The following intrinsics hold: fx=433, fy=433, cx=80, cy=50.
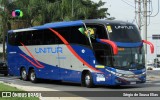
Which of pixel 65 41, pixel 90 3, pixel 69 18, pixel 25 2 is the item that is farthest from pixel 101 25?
pixel 90 3

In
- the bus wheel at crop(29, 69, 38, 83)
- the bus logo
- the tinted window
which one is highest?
the tinted window

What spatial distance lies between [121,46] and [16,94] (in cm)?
898

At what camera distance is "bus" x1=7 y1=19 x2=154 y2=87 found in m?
23.0

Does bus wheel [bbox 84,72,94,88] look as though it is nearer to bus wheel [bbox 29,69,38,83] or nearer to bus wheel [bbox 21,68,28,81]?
bus wheel [bbox 29,69,38,83]

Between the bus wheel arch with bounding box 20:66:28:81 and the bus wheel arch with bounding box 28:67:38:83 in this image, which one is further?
the bus wheel arch with bounding box 20:66:28:81

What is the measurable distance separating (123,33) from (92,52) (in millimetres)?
1986

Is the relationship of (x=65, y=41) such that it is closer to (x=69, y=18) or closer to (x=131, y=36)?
(x=131, y=36)

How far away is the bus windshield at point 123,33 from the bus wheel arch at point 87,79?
8.37 ft

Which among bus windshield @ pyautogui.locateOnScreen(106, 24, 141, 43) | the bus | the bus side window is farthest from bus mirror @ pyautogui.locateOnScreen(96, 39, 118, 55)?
the bus side window

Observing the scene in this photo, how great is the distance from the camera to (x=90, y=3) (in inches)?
2499

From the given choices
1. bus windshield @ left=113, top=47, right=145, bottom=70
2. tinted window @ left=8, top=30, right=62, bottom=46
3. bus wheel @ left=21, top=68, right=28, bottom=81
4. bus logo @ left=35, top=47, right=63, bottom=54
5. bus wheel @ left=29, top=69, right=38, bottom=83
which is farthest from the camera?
bus wheel @ left=21, top=68, right=28, bottom=81

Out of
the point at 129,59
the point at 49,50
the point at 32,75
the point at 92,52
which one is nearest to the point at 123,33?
the point at 129,59

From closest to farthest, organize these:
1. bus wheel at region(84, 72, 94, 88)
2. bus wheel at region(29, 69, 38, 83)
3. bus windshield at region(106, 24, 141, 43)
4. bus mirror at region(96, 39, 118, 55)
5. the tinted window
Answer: bus mirror at region(96, 39, 118, 55) < bus windshield at region(106, 24, 141, 43) < bus wheel at region(84, 72, 94, 88) < the tinted window < bus wheel at region(29, 69, 38, 83)

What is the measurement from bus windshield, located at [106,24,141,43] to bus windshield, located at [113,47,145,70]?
60 cm
